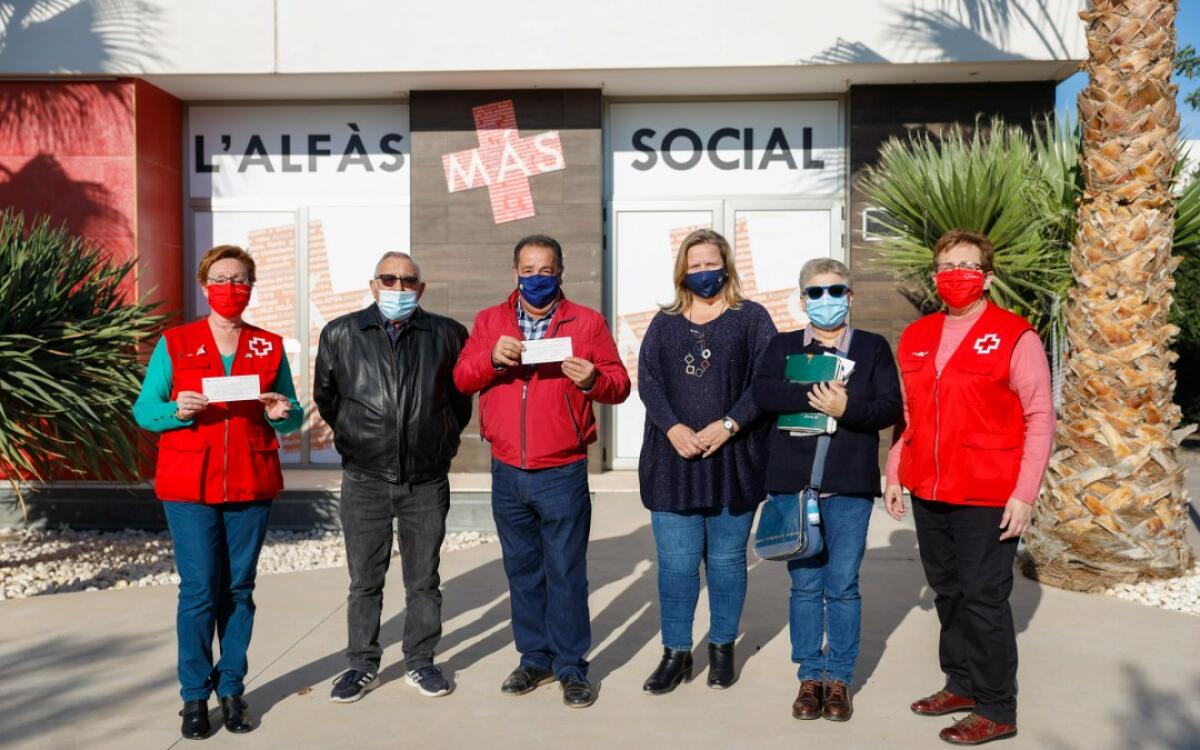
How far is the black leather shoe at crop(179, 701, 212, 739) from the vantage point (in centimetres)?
394

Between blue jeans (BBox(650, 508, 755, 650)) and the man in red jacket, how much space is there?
0.34 meters

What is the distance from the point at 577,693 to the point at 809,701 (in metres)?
0.89

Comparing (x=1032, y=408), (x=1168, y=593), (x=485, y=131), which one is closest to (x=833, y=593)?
(x=1032, y=408)

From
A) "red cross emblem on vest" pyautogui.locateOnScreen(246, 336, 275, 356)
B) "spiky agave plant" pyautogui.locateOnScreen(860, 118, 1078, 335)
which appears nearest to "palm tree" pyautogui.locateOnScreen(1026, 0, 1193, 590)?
"spiky agave plant" pyautogui.locateOnScreen(860, 118, 1078, 335)

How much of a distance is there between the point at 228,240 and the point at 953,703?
8657 millimetres

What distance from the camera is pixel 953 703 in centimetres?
420

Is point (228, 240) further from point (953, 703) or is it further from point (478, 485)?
point (953, 703)

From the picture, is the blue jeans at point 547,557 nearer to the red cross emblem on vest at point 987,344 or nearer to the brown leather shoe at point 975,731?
the brown leather shoe at point 975,731

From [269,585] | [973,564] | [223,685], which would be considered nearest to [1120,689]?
[973,564]

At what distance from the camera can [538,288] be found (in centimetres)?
441

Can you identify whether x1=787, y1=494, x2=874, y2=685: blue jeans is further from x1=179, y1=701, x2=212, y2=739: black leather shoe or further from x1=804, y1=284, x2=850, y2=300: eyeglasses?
x1=179, y1=701, x2=212, y2=739: black leather shoe

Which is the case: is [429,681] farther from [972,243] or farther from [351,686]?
[972,243]

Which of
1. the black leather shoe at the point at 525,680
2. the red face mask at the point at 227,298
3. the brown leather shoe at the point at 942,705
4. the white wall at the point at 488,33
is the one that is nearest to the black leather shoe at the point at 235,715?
the black leather shoe at the point at 525,680

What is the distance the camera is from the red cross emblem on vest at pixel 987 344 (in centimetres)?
393
